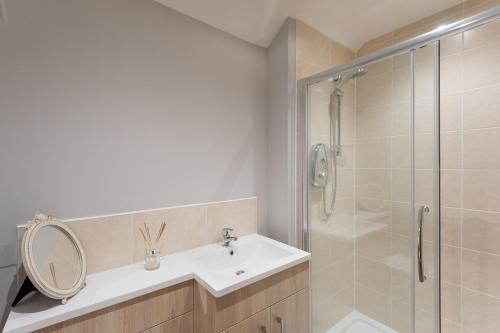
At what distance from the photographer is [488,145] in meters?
1.39

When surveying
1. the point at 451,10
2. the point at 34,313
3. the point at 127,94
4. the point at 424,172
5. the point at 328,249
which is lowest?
the point at 328,249

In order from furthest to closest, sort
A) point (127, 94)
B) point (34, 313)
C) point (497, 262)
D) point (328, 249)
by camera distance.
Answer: point (328, 249), point (497, 262), point (127, 94), point (34, 313)

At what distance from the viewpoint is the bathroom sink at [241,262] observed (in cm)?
98

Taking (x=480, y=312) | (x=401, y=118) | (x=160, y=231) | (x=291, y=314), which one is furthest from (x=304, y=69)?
(x=480, y=312)

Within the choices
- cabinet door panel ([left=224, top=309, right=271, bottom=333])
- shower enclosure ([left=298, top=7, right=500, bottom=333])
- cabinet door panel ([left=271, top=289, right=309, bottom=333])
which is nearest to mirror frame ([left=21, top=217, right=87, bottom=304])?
cabinet door panel ([left=224, top=309, right=271, bottom=333])

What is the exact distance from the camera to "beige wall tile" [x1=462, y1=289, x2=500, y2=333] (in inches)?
55.7

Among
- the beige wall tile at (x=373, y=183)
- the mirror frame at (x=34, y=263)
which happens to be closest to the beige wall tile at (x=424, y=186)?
the beige wall tile at (x=373, y=183)

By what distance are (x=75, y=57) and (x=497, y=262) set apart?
256cm

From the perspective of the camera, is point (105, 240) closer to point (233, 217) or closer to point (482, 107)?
point (233, 217)

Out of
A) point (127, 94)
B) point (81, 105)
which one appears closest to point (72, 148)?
point (81, 105)

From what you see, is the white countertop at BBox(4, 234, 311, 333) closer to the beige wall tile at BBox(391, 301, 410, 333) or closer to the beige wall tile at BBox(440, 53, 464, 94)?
the beige wall tile at BBox(391, 301, 410, 333)

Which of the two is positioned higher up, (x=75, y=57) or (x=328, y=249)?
(x=75, y=57)

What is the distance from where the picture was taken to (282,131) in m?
1.61

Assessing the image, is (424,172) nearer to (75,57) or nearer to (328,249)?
(328,249)
